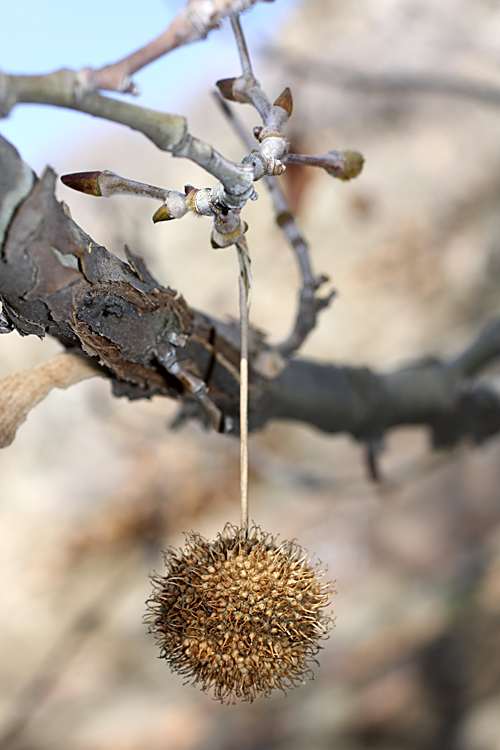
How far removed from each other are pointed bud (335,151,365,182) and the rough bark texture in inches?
12.6

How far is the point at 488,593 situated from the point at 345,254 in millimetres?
3327

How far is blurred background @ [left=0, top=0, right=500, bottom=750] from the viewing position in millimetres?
2811

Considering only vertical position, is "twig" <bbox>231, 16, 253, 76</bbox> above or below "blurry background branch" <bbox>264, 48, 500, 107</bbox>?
below

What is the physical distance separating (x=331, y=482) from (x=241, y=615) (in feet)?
7.97

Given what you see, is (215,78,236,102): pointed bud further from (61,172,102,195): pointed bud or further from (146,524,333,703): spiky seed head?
(146,524,333,703): spiky seed head

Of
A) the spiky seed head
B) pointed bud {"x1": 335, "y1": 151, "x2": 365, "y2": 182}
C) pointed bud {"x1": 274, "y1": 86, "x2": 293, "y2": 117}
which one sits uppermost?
pointed bud {"x1": 335, "y1": 151, "x2": 365, "y2": 182}

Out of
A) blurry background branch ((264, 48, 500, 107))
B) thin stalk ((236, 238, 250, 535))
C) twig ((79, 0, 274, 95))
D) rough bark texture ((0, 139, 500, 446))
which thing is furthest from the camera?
blurry background branch ((264, 48, 500, 107))

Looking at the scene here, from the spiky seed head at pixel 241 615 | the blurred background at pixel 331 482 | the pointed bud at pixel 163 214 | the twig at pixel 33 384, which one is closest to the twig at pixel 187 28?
the pointed bud at pixel 163 214

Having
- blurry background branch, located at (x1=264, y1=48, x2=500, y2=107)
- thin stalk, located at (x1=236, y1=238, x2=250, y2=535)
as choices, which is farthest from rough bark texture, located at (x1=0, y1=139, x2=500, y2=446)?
blurry background branch, located at (x1=264, y1=48, x2=500, y2=107)

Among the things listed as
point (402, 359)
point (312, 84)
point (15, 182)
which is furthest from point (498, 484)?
point (312, 84)

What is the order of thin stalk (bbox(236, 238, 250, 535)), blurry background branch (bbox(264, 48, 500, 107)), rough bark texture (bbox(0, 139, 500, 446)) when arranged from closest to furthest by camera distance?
rough bark texture (bbox(0, 139, 500, 446)), thin stalk (bbox(236, 238, 250, 535)), blurry background branch (bbox(264, 48, 500, 107))

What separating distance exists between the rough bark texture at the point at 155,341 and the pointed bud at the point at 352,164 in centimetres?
32

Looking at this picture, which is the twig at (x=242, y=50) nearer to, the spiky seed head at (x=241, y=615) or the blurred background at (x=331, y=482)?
the spiky seed head at (x=241, y=615)

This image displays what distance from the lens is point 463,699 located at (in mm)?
2570
